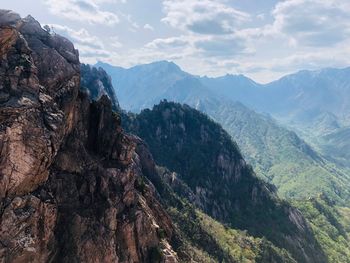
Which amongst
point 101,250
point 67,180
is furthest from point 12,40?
point 101,250

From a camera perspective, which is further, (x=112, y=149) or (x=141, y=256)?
(x=112, y=149)

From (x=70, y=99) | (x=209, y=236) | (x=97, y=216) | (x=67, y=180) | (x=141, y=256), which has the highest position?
(x=70, y=99)

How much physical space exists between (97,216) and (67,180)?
9.01 m

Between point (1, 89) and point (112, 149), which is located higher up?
point (1, 89)

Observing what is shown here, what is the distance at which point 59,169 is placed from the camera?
85688 mm

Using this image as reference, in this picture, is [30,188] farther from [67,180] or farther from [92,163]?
[92,163]

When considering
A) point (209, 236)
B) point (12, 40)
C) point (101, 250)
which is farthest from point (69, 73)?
point (209, 236)

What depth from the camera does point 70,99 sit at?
304ft

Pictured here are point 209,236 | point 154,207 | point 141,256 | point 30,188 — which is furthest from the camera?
point 209,236

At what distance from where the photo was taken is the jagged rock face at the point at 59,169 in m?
70.9

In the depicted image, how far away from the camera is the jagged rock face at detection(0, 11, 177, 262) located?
2790 inches

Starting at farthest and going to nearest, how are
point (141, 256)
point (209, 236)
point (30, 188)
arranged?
1. point (209, 236)
2. point (141, 256)
3. point (30, 188)

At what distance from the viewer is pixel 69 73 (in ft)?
319

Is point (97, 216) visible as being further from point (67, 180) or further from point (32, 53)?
point (32, 53)
